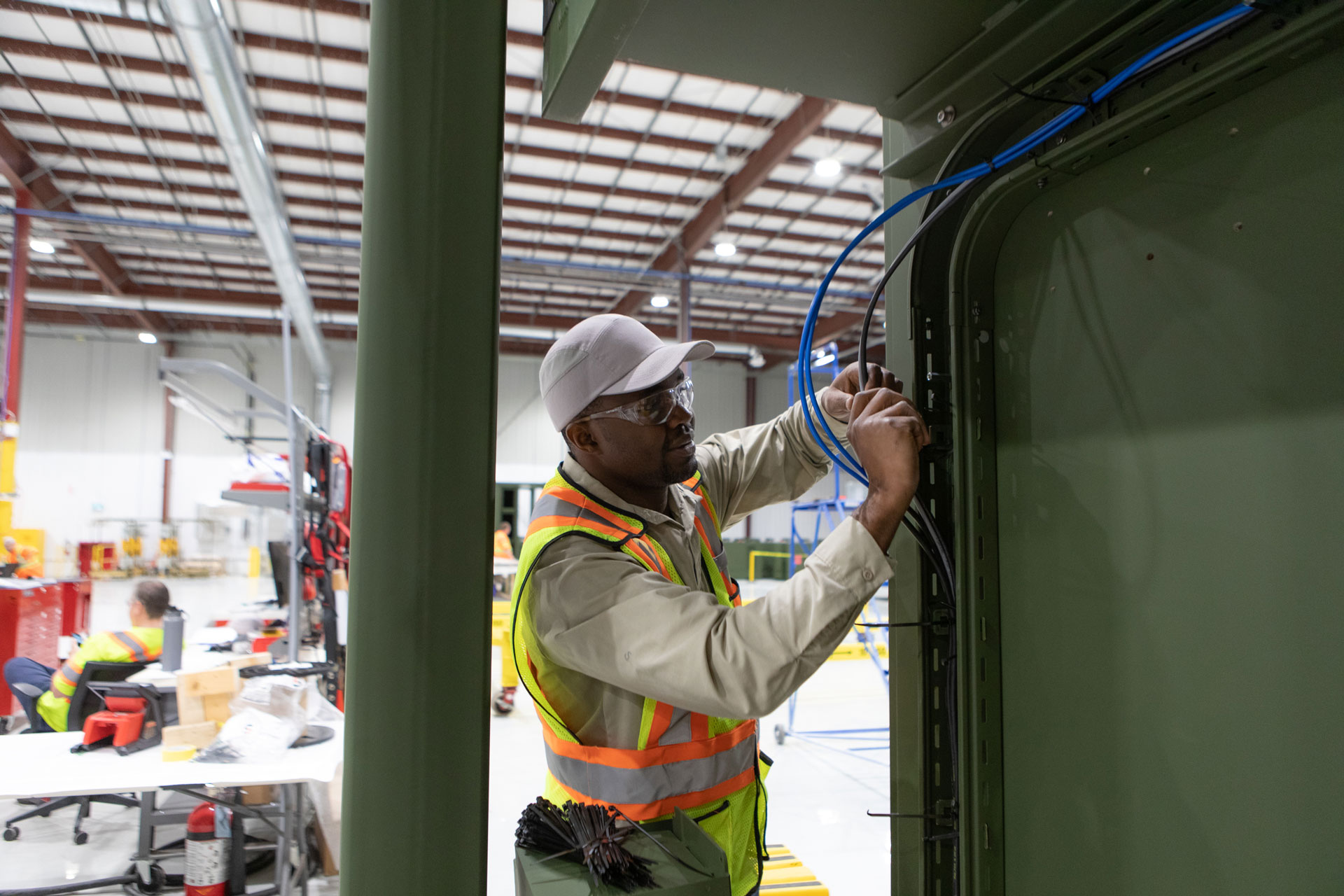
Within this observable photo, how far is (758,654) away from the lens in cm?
112

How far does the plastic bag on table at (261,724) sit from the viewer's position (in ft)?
9.65

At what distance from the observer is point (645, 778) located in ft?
4.57

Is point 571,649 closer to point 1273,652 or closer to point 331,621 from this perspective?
point 1273,652

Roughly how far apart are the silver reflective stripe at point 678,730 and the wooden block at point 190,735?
255cm

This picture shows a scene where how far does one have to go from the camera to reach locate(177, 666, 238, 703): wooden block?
304 cm

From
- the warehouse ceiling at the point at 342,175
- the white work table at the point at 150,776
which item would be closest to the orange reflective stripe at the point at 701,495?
the white work table at the point at 150,776

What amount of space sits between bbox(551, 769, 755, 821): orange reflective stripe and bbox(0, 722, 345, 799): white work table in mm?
1633

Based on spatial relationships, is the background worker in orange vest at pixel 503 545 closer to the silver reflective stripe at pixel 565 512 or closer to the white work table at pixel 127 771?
the white work table at pixel 127 771

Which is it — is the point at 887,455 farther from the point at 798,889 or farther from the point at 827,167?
the point at 827,167

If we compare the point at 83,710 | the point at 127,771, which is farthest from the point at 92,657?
the point at 127,771

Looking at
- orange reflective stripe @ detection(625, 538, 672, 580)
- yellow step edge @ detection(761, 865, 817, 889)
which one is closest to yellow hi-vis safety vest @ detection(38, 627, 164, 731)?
yellow step edge @ detection(761, 865, 817, 889)

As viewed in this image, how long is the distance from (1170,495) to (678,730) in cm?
90

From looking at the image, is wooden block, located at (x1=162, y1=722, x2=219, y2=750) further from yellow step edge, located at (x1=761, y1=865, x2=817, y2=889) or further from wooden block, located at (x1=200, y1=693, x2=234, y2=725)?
yellow step edge, located at (x1=761, y1=865, x2=817, y2=889)

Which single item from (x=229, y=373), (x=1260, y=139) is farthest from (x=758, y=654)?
(x=229, y=373)
